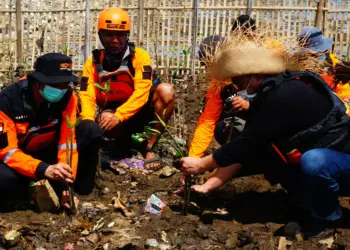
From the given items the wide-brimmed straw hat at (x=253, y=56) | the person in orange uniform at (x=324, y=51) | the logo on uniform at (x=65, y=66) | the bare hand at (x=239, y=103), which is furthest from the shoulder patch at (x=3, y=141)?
the person in orange uniform at (x=324, y=51)

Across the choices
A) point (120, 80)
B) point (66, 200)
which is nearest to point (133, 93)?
point (120, 80)

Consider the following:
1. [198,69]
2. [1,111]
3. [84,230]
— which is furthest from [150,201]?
[198,69]

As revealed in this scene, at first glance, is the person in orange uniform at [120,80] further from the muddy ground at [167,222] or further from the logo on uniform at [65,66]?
the logo on uniform at [65,66]

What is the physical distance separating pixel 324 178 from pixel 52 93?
205cm

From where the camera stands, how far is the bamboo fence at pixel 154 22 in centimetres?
984

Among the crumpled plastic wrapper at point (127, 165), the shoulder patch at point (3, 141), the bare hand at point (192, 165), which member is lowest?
the crumpled plastic wrapper at point (127, 165)

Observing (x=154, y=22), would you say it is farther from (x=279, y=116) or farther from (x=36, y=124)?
(x=279, y=116)

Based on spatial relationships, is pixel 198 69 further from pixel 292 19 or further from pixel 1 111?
pixel 1 111

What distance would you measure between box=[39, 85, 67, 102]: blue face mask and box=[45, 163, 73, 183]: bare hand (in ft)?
1.67

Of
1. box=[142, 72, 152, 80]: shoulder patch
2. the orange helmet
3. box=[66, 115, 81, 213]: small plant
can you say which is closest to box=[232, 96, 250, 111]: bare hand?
box=[66, 115, 81, 213]: small plant

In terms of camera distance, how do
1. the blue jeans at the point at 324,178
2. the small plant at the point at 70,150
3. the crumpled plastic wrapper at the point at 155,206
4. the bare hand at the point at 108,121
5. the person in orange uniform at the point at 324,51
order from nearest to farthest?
the blue jeans at the point at 324,178, the small plant at the point at 70,150, the crumpled plastic wrapper at the point at 155,206, the person in orange uniform at the point at 324,51, the bare hand at the point at 108,121

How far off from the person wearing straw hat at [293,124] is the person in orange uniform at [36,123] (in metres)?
1.14

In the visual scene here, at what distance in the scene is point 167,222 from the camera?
4.41 meters

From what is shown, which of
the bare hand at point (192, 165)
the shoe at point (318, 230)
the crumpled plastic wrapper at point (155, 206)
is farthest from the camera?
the crumpled plastic wrapper at point (155, 206)
